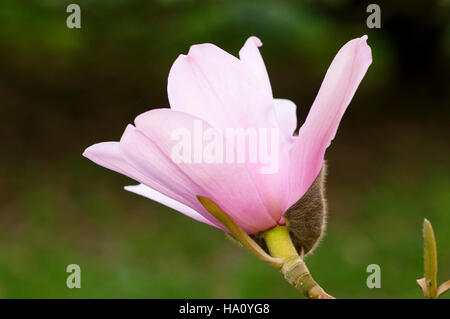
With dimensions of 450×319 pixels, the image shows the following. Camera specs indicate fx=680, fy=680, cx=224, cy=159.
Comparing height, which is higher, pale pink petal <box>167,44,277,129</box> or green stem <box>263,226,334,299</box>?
pale pink petal <box>167,44,277,129</box>

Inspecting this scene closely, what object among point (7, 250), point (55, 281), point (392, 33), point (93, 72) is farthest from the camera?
point (93, 72)

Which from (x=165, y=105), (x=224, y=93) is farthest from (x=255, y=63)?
(x=165, y=105)

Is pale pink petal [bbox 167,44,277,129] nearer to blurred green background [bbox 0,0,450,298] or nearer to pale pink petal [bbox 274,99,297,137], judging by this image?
pale pink petal [bbox 274,99,297,137]

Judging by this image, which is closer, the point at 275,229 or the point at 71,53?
the point at 275,229

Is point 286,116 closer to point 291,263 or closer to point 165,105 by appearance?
point 291,263

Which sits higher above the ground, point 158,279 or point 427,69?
point 427,69

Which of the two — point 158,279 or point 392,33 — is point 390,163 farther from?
point 158,279

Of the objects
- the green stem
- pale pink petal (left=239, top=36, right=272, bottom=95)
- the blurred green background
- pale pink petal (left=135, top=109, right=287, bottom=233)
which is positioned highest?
the blurred green background

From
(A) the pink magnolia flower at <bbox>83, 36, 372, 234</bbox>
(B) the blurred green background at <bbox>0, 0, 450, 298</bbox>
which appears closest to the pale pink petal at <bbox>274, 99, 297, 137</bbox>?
(A) the pink magnolia flower at <bbox>83, 36, 372, 234</bbox>

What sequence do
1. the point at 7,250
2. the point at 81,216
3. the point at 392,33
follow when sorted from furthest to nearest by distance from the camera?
the point at 392,33 → the point at 81,216 → the point at 7,250
